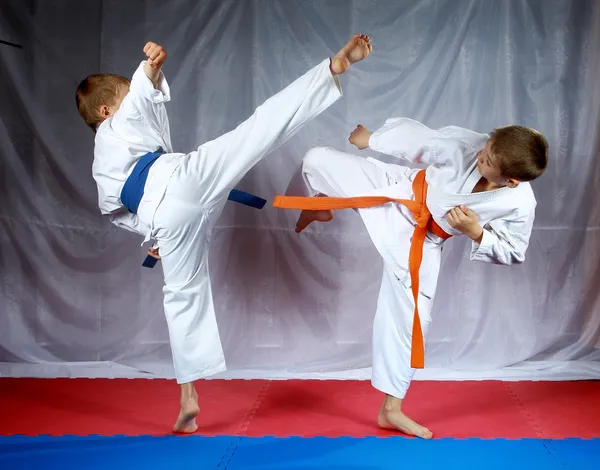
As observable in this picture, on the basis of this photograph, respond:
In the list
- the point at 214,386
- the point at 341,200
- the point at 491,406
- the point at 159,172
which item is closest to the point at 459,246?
the point at 491,406

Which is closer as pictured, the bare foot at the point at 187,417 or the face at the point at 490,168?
the face at the point at 490,168

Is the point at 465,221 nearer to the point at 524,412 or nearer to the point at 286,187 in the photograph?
the point at 524,412

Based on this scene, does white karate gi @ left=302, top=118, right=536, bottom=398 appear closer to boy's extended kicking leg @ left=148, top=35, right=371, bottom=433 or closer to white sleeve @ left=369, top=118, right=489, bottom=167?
white sleeve @ left=369, top=118, right=489, bottom=167

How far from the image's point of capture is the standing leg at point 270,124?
272 centimetres

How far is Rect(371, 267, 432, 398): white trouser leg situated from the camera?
9.44ft

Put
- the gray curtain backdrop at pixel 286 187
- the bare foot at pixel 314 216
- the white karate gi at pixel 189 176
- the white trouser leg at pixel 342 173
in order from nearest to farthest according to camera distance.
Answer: the white karate gi at pixel 189 176 < the white trouser leg at pixel 342 173 < the bare foot at pixel 314 216 < the gray curtain backdrop at pixel 286 187

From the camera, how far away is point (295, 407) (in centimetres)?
325

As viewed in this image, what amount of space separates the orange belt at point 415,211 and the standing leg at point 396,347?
0.07m

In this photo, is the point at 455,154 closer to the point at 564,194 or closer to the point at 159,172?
the point at 159,172

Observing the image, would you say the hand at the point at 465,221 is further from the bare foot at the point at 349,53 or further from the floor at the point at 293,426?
the floor at the point at 293,426

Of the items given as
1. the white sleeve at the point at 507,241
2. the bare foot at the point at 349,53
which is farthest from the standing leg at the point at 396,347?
the bare foot at the point at 349,53

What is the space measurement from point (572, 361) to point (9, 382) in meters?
2.88

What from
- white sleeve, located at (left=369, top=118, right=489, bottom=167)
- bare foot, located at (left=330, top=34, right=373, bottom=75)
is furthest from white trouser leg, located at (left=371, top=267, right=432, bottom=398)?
bare foot, located at (left=330, top=34, right=373, bottom=75)

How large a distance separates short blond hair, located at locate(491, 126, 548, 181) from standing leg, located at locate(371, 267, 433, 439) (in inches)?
25.2
